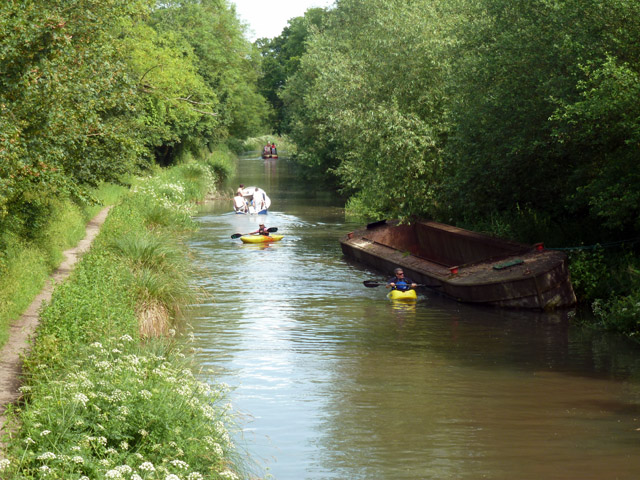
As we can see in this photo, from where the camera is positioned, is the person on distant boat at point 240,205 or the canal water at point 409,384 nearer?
the canal water at point 409,384

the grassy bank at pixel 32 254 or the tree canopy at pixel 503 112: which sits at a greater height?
the tree canopy at pixel 503 112

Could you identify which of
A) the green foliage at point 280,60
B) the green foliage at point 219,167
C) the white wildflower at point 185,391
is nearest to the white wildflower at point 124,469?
the white wildflower at point 185,391

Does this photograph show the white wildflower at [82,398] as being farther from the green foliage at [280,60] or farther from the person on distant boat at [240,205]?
the green foliage at [280,60]

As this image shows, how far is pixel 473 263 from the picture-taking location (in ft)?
69.5

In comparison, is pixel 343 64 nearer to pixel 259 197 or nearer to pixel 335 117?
pixel 335 117

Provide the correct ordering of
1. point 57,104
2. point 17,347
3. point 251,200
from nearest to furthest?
1. point 17,347
2. point 57,104
3. point 251,200

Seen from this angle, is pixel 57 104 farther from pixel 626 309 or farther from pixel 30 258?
pixel 626 309

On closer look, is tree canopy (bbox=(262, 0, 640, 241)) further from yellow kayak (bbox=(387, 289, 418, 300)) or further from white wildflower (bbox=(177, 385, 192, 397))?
white wildflower (bbox=(177, 385, 192, 397))

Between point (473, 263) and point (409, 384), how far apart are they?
29.1 ft

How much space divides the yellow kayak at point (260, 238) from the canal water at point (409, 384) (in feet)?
23.1

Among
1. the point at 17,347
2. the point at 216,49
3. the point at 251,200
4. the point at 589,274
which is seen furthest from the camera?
the point at 216,49

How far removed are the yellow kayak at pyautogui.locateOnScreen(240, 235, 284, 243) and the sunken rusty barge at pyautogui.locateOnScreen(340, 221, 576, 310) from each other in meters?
3.81

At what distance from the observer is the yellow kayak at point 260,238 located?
3028 cm

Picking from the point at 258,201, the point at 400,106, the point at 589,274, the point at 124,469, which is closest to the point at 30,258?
the point at 124,469
